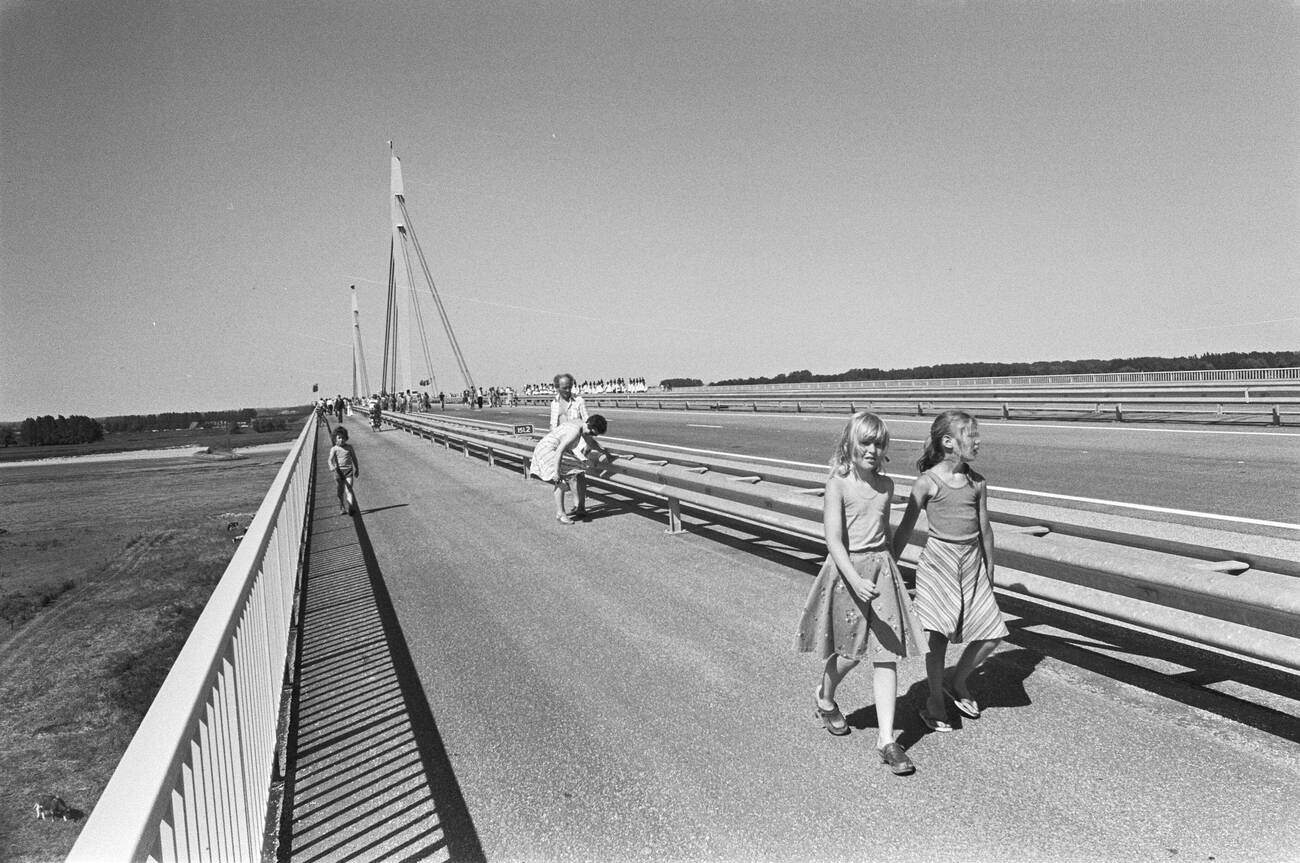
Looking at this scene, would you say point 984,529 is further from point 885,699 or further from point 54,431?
point 54,431

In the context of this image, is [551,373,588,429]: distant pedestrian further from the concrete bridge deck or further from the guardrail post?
the concrete bridge deck

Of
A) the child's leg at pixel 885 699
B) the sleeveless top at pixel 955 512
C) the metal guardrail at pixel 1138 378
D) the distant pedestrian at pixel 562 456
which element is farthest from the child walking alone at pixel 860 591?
the metal guardrail at pixel 1138 378

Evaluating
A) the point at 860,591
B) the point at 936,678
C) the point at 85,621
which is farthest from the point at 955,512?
the point at 85,621

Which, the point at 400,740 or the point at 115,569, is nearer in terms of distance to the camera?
the point at 400,740

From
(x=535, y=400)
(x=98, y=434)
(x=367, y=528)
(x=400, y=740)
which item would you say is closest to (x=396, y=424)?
(x=98, y=434)

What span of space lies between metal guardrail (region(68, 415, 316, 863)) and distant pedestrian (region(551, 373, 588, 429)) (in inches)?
234

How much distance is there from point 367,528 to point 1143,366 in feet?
194

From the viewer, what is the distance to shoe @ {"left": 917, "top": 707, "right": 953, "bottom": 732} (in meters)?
3.78

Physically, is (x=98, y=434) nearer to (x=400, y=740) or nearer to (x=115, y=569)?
(x=115, y=569)

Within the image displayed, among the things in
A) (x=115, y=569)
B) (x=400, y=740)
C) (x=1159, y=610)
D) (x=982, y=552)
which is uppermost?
(x=982, y=552)

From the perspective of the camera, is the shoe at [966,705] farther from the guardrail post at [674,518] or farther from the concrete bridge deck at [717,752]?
the guardrail post at [674,518]

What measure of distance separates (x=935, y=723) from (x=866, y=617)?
72cm

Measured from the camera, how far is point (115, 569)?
44.8ft

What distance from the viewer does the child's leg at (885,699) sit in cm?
353
